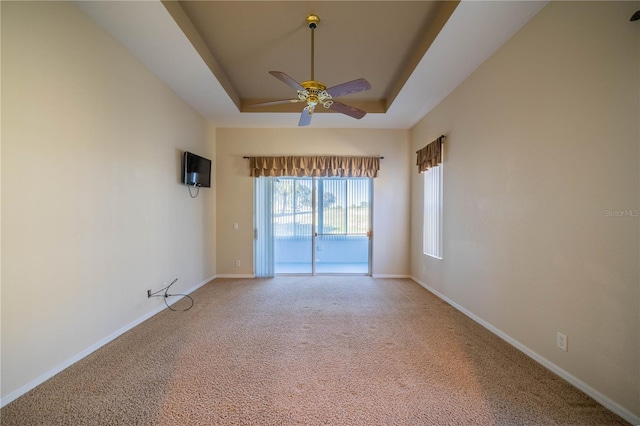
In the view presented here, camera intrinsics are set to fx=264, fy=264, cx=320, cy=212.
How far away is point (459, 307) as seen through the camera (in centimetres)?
330

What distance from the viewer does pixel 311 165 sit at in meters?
4.89

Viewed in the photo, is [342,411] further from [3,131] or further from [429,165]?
[429,165]

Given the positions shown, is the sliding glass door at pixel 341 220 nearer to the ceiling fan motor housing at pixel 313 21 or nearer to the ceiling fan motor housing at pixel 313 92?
the ceiling fan motor housing at pixel 313 92

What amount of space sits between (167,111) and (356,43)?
8.07 ft

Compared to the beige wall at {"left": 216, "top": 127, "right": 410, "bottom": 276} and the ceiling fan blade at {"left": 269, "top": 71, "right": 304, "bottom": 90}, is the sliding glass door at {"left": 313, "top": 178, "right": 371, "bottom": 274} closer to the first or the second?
the beige wall at {"left": 216, "top": 127, "right": 410, "bottom": 276}

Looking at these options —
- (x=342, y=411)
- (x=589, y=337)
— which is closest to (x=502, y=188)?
(x=589, y=337)

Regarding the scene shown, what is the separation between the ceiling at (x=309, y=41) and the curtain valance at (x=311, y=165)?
121cm

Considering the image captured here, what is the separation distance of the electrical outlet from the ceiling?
2.50 m

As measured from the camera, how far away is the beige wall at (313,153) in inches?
196

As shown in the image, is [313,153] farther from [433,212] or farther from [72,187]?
[72,187]

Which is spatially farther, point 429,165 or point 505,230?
point 429,165

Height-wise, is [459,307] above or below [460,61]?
below

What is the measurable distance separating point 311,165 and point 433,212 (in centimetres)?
225

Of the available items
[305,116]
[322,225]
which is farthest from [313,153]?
[305,116]
